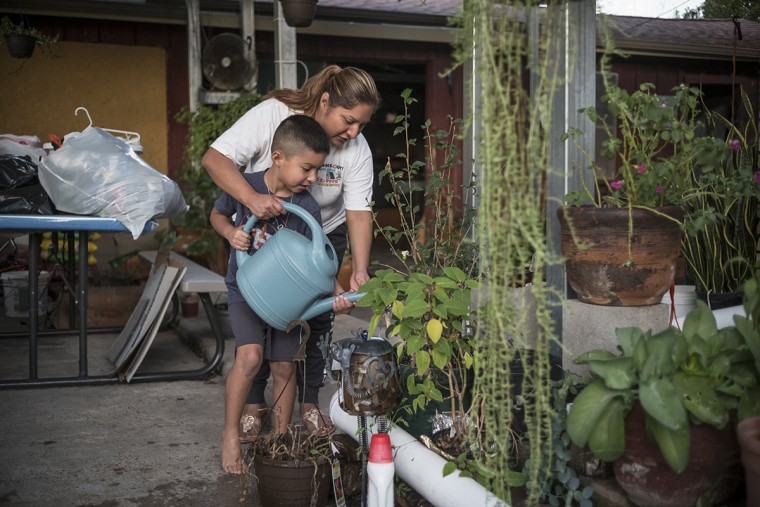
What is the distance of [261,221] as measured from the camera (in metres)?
2.93

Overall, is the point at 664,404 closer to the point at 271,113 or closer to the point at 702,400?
the point at 702,400

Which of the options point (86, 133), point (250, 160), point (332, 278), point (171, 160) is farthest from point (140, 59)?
point (332, 278)

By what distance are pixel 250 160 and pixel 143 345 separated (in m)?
1.48

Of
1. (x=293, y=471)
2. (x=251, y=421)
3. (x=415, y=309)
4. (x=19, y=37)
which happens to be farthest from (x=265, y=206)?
(x=19, y=37)

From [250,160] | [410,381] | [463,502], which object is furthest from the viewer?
[250,160]

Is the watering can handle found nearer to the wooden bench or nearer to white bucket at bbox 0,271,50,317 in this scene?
the wooden bench

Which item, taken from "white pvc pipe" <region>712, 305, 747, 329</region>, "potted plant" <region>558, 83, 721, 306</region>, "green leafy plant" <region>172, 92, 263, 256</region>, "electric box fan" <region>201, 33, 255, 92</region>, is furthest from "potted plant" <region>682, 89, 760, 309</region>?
"electric box fan" <region>201, 33, 255, 92</region>

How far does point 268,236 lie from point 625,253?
3.86ft

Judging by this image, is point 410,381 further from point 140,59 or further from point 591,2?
point 140,59

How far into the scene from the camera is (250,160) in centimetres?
312

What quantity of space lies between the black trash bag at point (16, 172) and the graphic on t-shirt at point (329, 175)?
185 centimetres

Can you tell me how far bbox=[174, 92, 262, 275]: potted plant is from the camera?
6.28m

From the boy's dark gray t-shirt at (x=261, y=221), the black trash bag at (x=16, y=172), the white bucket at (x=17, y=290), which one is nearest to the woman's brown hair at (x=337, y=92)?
the boy's dark gray t-shirt at (x=261, y=221)

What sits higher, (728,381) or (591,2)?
(591,2)
